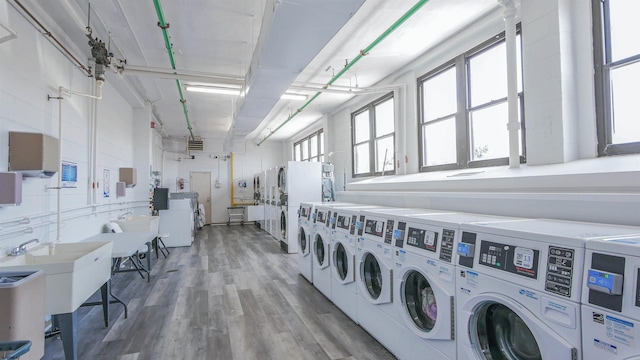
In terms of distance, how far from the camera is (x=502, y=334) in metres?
1.43

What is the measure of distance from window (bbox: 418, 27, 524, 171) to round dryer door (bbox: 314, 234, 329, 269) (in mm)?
2008

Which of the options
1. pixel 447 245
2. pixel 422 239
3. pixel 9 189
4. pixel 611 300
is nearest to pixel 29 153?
pixel 9 189

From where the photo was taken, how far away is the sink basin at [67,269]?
184cm

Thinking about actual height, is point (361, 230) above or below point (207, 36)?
below

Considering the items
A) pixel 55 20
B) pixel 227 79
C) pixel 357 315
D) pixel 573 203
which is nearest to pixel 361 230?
pixel 357 315

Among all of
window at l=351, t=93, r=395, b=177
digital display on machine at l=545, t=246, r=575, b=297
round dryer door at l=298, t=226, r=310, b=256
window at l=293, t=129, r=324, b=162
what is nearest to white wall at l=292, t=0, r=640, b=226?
digital display on machine at l=545, t=246, r=575, b=297

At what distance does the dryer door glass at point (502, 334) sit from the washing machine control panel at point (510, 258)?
21 cm

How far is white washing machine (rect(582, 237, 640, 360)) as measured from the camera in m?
0.92

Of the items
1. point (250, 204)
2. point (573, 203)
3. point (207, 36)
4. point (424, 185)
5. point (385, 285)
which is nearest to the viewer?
point (573, 203)

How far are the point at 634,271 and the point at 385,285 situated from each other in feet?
4.69

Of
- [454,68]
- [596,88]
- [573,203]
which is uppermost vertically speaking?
[454,68]

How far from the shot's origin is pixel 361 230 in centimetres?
256

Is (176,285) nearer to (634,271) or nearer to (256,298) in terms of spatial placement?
(256,298)

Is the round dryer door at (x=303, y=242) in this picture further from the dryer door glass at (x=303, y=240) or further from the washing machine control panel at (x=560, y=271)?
the washing machine control panel at (x=560, y=271)
